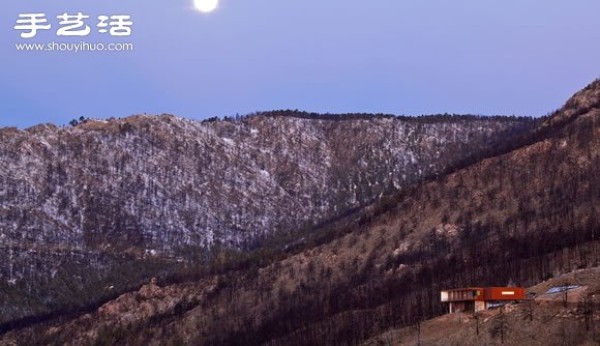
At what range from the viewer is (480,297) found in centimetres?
14625

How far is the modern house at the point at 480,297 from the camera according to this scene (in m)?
142

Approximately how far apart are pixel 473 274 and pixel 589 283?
56.7 metres

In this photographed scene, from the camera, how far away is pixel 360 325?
187875 millimetres

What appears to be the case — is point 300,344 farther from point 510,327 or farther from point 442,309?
point 510,327

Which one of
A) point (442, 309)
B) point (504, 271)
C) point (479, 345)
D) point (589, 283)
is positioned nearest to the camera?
point (479, 345)

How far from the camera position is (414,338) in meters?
144

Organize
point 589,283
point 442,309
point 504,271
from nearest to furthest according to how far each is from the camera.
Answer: point 589,283 < point 442,309 < point 504,271

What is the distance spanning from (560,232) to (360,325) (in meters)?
43.0

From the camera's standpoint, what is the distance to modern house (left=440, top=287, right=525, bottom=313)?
14162 cm

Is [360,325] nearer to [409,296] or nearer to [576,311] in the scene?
[409,296]

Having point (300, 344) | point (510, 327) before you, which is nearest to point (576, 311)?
point (510, 327)

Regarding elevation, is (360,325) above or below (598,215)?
below

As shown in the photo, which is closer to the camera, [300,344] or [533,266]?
[533,266]

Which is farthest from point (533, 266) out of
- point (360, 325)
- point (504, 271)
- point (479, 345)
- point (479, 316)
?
point (479, 345)
